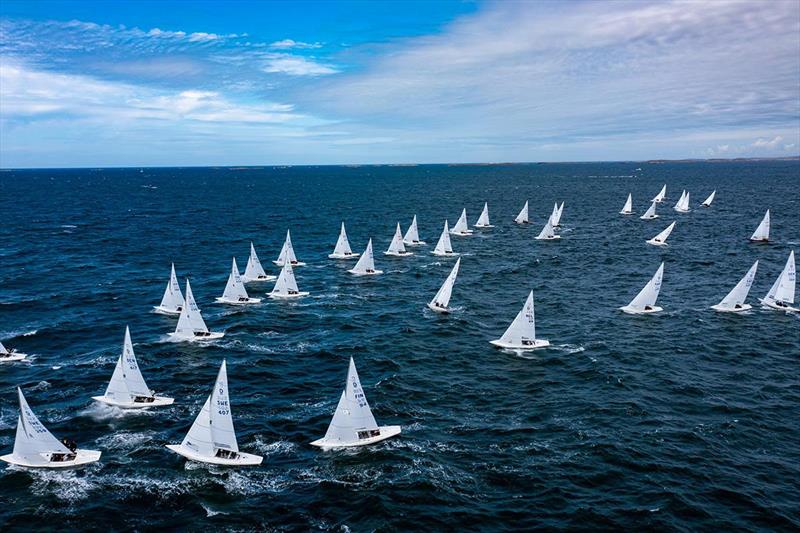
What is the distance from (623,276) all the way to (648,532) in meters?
74.5

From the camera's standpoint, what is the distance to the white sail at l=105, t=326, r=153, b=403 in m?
50.0

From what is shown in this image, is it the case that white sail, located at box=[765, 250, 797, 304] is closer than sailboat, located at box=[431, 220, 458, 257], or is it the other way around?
white sail, located at box=[765, 250, 797, 304]

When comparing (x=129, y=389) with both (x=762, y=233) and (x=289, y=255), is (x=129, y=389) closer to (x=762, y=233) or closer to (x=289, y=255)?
(x=289, y=255)

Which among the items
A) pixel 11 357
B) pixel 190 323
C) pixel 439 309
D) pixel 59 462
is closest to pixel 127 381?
pixel 59 462

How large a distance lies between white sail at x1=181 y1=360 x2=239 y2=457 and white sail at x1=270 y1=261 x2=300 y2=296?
158ft

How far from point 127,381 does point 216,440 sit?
13.9 meters

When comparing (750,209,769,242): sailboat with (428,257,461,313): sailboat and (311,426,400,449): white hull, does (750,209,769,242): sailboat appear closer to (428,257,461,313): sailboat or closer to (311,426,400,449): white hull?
(428,257,461,313): sailboat

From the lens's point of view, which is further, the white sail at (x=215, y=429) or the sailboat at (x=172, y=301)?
the sailboat at (x=172, y=301)

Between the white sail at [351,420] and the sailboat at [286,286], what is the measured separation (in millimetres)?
47424

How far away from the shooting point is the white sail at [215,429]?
4128cm

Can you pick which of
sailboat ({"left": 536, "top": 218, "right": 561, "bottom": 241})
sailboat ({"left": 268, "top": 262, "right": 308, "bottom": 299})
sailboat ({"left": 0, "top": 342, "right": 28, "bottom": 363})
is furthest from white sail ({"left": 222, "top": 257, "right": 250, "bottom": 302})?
sailboat ({"left": 536, "top": 218, "right": 561, "bottom": 241})

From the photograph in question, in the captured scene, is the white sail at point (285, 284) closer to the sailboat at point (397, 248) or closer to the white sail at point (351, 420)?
the sailboat at point (397, 248)

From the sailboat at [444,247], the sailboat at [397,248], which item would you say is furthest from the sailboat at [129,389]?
the sailboat at [444,247]

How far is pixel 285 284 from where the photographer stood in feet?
295
